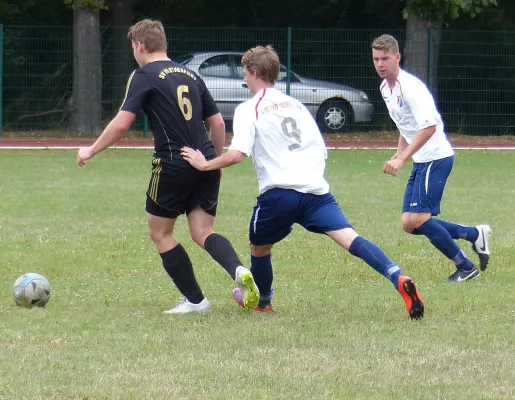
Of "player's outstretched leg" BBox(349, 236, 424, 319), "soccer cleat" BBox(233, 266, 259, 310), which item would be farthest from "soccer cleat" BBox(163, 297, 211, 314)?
"player's outstretched leg" BBox(349, 236, 424, 319)

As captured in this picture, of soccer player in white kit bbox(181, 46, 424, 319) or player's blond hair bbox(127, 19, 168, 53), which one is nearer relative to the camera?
soccer player in white kit bbox(181, 46, 424, 319)

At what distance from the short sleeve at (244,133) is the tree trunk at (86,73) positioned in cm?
1761

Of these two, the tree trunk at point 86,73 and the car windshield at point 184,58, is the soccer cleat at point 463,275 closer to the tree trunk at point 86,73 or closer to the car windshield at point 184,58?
the car windshield at point 184,58

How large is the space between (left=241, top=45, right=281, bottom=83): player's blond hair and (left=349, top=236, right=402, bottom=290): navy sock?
1120 mm

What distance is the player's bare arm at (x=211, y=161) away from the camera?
6.46m

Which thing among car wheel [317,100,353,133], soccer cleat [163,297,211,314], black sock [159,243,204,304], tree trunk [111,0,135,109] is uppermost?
black sock [159,243,204,304]

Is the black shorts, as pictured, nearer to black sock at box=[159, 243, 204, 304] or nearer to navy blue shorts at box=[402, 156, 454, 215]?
black sock at box=[159, 243, 204, 304]

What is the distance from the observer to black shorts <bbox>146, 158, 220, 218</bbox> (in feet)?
22.0

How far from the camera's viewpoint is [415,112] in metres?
7.67

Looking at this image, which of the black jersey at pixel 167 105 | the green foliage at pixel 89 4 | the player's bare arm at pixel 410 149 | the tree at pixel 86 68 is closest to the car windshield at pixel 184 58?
the tree at pixel 86 68

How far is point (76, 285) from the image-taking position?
26.5ft

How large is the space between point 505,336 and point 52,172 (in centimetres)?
1188

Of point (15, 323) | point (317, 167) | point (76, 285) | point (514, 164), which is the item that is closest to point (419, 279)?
point (317, 167)

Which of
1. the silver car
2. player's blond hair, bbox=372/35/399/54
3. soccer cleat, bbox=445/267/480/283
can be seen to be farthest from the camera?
the silver car
